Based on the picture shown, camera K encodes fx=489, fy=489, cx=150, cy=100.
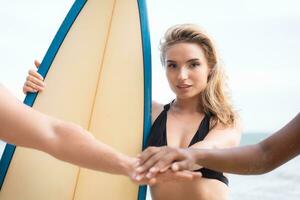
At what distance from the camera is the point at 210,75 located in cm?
274

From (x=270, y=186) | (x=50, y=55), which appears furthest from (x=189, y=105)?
(x=270, y=186)

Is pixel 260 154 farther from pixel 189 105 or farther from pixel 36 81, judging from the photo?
pixel 36 81

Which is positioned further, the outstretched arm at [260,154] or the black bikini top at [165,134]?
the black bikini top at [165,134]

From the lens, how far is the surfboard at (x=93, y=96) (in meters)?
2.88

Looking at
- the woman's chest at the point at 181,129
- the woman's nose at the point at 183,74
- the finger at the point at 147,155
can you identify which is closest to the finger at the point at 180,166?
the finger at the point at 147,155

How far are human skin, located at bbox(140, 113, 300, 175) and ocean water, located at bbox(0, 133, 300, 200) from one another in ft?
20.2

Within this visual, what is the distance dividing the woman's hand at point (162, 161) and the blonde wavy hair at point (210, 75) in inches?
22.4

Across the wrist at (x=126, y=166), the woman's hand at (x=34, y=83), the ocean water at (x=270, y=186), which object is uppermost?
the ocean water at (x=270, y=186)

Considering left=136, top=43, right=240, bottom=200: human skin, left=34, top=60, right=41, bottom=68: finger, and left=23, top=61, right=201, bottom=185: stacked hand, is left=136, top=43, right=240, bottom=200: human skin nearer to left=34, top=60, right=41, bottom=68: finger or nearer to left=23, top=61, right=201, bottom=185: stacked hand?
left=23, top=61, right=201, bottom=185: stacked hand

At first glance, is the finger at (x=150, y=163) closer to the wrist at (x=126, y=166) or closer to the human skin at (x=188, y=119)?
the wrist at (x=126, y=166)

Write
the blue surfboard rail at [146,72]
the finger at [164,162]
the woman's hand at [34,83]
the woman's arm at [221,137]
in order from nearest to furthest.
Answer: the finger at [164,162]
the woman's arm at [221,137]
the blue surfboard rail at [146,72]
the woman's hand at [34,83]

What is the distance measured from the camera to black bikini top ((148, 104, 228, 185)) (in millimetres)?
2475

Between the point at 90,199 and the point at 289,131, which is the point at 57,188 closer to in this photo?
the point at 90,199

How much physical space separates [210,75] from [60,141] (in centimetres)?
109
